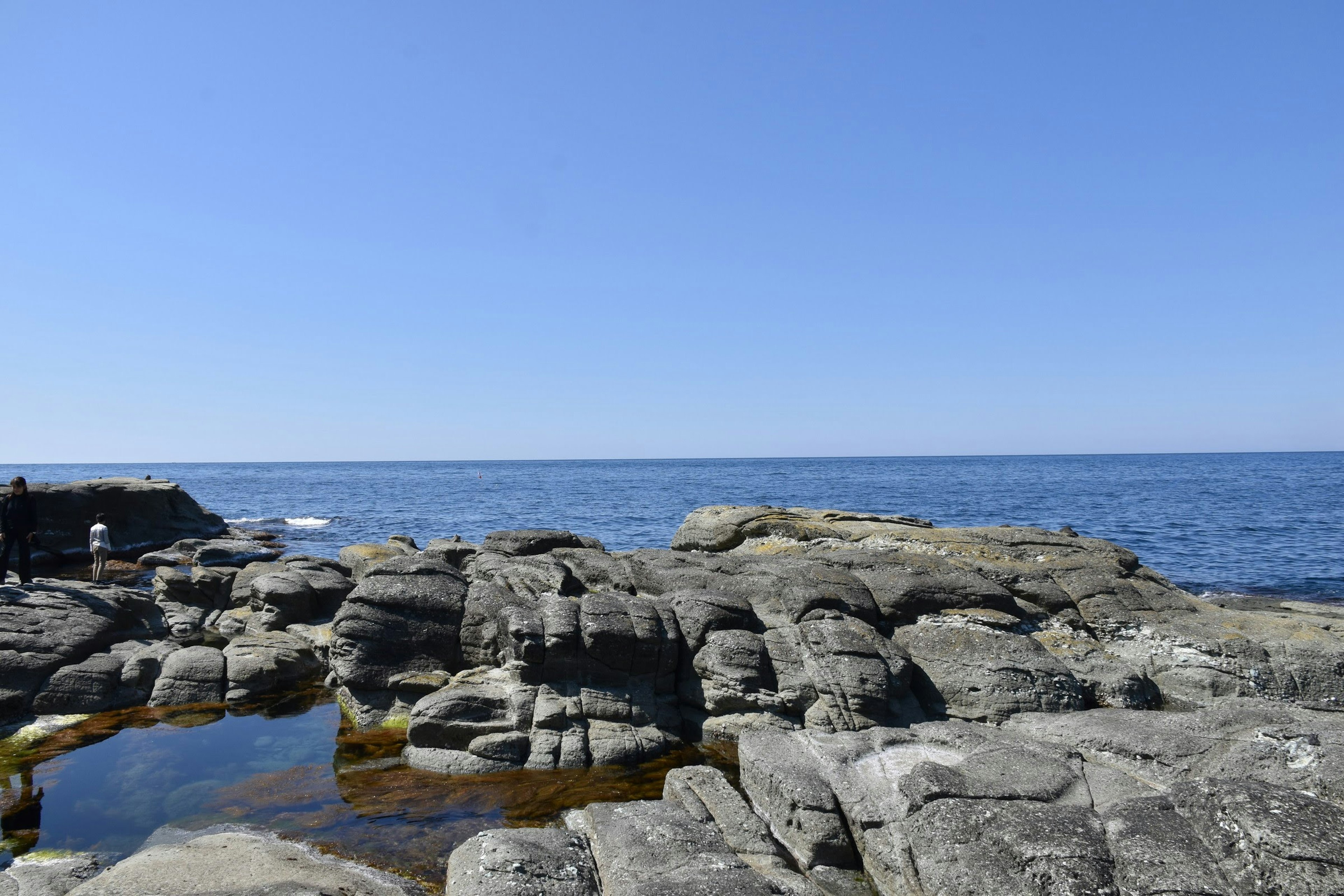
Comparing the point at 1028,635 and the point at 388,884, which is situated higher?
the point at 1028,635

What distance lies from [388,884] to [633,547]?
29795 millimetres

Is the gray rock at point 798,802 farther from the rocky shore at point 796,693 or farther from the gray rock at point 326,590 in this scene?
the gray rock at point 326,590

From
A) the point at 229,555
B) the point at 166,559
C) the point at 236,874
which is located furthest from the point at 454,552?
the point at 166,559

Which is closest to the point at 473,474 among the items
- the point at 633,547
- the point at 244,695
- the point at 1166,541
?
the point at 633,547

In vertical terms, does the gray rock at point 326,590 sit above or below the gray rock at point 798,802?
above

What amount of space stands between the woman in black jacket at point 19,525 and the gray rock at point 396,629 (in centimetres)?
924

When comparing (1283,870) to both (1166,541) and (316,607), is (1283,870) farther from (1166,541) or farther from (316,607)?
(1166,541)

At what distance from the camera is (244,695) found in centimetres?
1512

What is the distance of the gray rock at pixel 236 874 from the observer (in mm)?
7156

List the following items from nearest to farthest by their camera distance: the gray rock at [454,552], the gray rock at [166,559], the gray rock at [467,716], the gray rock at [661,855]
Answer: the gray rock at [661,855] → the gray rock at [467,716] → the gray rock at [454,552] → the gray rock at [166,559]

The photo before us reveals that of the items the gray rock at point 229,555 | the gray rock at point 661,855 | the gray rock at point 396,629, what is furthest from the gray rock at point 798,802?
the gray rock at point 229,555

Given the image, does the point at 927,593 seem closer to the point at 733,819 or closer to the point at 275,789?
the point at 733,819

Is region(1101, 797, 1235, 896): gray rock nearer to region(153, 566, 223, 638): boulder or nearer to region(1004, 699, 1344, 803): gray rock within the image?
region(1004, 699, 1344, 803): gray rock

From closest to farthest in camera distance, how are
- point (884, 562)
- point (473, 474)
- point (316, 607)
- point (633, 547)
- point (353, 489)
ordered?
point (884, 562), point (316, 607), point (633, 547), point (353, 489), point (473, 474)
